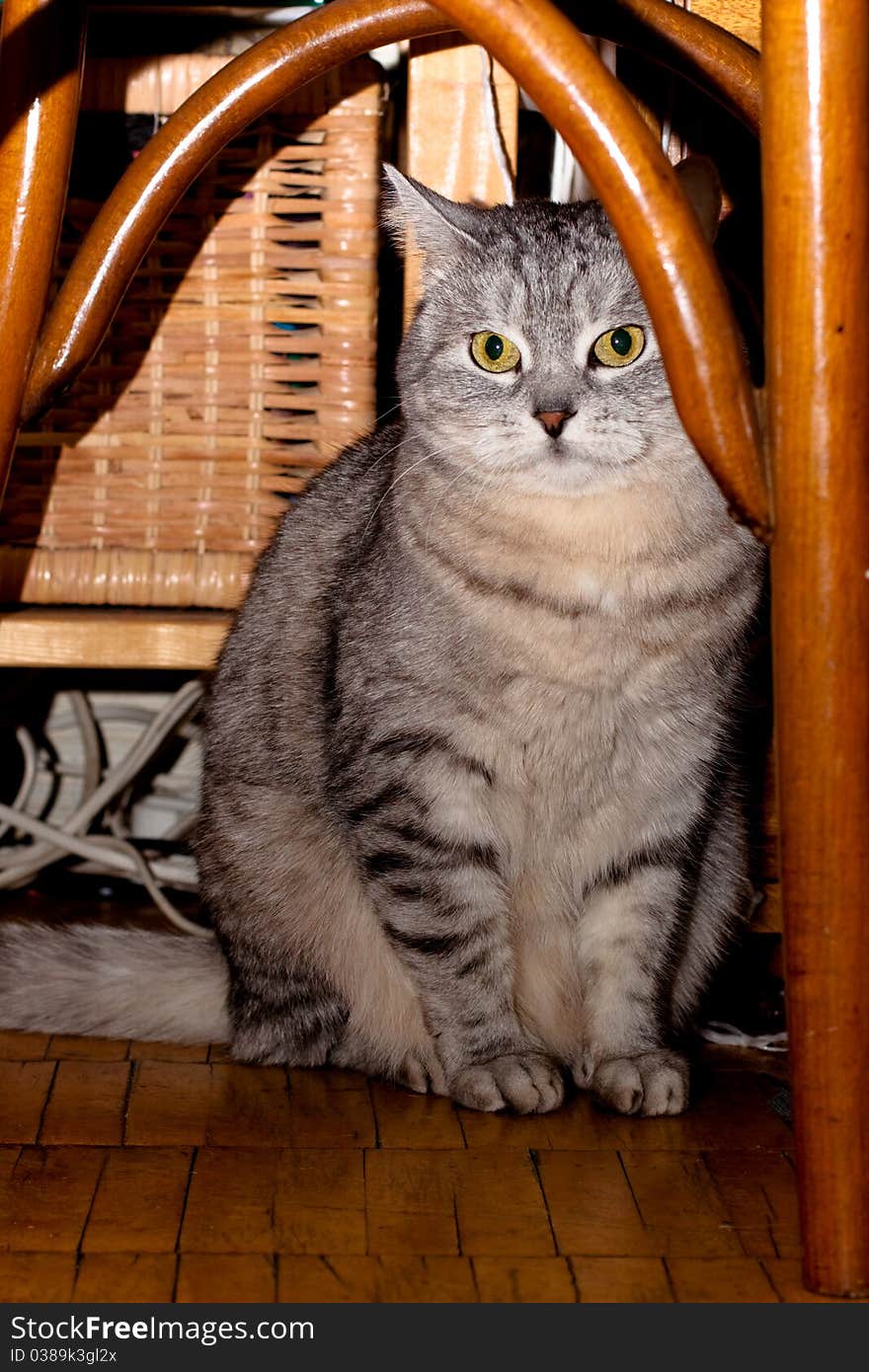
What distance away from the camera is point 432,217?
4.60 ft

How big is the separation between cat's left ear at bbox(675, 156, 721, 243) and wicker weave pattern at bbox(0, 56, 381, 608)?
0.40 metres

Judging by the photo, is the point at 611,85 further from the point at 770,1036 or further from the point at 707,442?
the point at 770,1036

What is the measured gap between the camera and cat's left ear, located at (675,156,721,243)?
1292mm

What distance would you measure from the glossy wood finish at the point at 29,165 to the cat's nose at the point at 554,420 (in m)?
0.41

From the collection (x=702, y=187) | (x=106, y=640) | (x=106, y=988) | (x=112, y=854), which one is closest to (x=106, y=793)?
(x=112, y=854)

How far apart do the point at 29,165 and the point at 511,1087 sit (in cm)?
84

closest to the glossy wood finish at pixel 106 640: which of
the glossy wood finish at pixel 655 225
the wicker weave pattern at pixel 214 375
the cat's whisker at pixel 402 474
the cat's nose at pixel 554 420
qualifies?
the wicker weave pattern at pixel 214 375

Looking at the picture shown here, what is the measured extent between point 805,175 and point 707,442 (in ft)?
0.53

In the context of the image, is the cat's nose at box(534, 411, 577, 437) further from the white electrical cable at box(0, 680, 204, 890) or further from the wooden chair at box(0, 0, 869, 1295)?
the white electrical cable at box(0, 680, 204, 890)

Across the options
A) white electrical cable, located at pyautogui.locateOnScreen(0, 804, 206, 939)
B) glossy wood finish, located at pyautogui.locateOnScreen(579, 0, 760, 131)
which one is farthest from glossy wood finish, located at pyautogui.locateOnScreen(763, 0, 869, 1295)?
white electrical cable, located at pyautogui.locateOnScreen(0, 804, 206, 939)

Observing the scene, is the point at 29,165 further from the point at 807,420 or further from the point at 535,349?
the point at 807,420

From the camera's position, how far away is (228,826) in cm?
151

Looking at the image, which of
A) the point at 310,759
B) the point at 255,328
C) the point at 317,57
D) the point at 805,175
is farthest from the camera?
the point at 255,328
